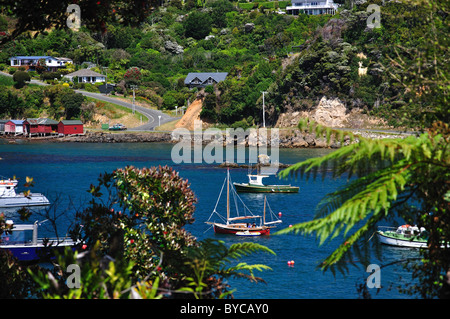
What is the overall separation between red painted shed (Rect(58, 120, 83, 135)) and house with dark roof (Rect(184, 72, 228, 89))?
2309cm

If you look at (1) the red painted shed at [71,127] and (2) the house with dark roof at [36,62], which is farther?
(2) the house with dark roof at [36,62]

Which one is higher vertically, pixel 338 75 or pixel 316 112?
pixel 338 75

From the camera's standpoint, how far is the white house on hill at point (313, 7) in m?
140

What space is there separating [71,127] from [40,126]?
631cm

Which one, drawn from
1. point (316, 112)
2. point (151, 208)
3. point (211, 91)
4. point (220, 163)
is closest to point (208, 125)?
point (211, 91)

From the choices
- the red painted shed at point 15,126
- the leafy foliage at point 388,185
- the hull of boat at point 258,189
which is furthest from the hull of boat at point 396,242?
the red painted shed at point 15,126

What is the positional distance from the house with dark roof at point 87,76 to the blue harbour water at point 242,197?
2274cm

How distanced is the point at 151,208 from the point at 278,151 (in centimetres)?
7619

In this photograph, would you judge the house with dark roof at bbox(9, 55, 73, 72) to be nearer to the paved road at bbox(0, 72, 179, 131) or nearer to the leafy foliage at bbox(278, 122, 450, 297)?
the paved road at bbox(0, 72, 179, 131)

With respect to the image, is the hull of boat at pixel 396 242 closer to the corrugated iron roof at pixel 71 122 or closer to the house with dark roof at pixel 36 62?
the corrugated iron roof at pixel 71 122

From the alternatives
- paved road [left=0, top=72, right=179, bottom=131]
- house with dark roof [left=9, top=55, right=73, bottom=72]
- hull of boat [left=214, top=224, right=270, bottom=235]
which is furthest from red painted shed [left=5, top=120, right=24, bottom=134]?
hull of boat [left=214, top=224, right=270, bottom=235]

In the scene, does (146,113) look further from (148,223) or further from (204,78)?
(148,223)

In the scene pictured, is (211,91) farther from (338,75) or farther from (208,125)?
(338,75)

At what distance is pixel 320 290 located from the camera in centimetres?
2702
